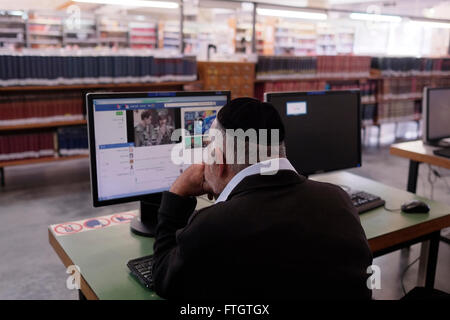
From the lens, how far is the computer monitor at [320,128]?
6.13 feet

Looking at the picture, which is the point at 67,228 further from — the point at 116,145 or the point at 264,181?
the point at 264,181

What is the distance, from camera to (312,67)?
6.02 metres

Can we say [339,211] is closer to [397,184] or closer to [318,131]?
[318,131]

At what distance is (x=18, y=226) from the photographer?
11.4 feet

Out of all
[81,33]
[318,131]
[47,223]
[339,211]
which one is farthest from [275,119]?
[81,33]

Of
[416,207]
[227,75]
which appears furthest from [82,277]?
[227,75]

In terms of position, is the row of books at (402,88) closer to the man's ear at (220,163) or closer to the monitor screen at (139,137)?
the monitor screen at (139,137)

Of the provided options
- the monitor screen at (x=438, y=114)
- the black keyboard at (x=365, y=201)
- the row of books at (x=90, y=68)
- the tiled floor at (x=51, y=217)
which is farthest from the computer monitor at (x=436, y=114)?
the row of books at (x=90, y=68)

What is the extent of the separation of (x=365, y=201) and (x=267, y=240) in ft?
3.76

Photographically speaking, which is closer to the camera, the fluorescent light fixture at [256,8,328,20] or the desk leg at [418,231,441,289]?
the desk leg at [418,231,441,289]

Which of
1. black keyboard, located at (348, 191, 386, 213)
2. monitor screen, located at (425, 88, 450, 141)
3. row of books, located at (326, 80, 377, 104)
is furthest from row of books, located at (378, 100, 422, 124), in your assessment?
black keyboard, located at (348, 191, 386, 213)

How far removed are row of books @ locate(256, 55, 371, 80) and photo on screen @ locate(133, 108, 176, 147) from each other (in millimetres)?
4082

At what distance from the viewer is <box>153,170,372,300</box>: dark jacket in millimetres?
881

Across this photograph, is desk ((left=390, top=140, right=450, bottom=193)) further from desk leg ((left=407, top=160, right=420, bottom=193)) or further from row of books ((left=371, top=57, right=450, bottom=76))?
row of books ((left=371, top=57, right=450, bottom=76))
